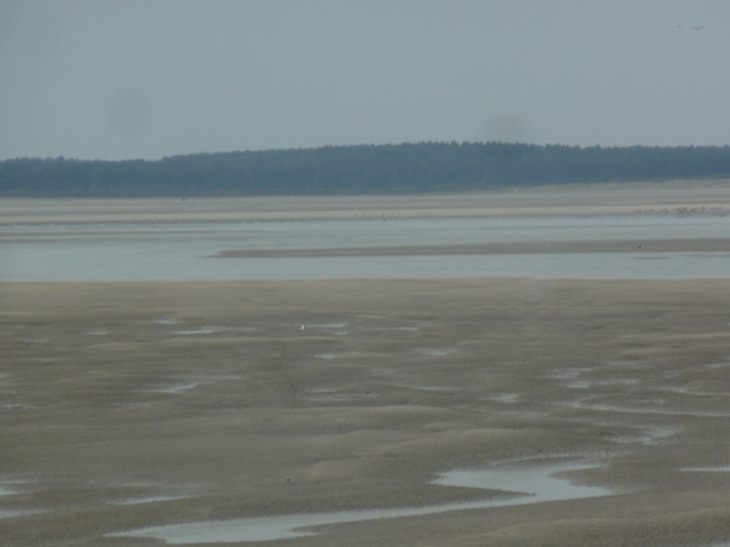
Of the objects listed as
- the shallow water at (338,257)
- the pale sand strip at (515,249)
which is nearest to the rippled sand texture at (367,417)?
the shallow water at (338,257)

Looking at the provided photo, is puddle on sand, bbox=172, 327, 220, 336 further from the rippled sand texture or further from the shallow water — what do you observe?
the shallow water

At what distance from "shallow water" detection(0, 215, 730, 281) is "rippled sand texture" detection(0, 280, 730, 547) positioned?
6.40 m

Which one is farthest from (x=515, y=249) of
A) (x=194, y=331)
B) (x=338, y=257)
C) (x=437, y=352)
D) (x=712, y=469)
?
(x=712, y=469)

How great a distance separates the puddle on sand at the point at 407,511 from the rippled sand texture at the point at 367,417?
92mm

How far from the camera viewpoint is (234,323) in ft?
43.3

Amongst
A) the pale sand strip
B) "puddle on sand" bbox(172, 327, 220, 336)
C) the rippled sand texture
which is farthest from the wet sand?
"puddle on sand" bbox(172, 327, 220, 336)

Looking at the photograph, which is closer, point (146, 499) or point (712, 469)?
point (146, 499)

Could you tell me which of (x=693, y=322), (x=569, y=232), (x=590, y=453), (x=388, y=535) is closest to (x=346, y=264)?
(x=693, y=322)

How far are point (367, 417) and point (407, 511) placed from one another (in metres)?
2.15

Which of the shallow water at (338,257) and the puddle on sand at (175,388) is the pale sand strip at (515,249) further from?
the puddle on sand at (175,388)

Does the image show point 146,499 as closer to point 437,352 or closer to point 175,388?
point 175,388

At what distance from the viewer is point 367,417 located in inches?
300

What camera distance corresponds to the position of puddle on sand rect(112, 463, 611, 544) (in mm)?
5152

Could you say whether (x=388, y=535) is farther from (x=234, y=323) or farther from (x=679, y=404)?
(x=234, y=323)
